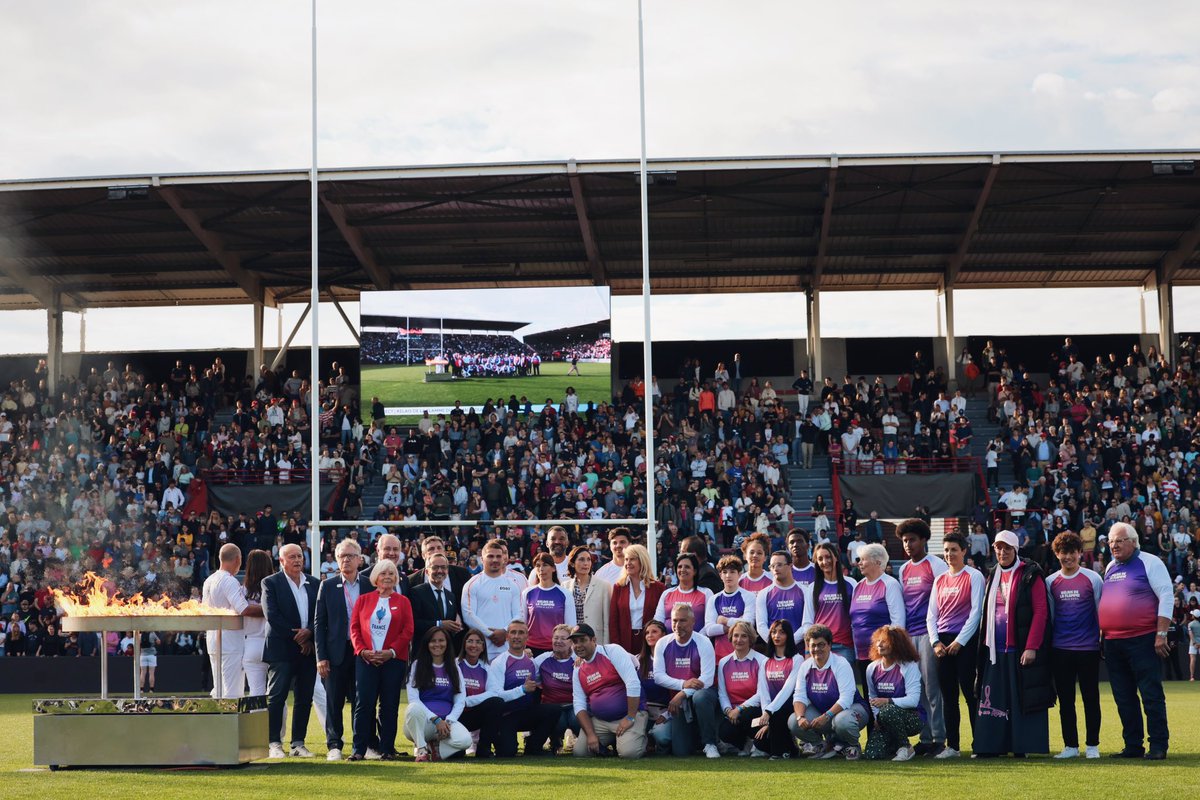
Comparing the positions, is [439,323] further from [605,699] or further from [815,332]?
A: [605,699]

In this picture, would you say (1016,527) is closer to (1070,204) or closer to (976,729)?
(1070,204)

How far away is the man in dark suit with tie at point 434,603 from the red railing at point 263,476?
16.7 metres

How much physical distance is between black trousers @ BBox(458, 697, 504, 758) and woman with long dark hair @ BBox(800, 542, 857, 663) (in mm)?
2247

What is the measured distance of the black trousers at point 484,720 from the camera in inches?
404

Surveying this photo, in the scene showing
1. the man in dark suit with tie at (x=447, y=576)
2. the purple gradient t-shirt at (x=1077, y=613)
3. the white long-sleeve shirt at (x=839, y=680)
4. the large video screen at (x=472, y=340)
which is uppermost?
the large video screen at (x=472, y=340)

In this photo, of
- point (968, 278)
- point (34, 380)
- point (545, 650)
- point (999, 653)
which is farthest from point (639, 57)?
point (34, 380)

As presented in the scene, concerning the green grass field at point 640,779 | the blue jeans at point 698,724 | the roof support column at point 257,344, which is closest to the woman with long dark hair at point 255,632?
the green grass field at point 640,779

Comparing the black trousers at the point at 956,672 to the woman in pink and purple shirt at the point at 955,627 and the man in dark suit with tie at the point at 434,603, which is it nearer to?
the woman in pink and purple shirt at the point at 955,627

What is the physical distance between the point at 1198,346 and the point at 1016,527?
8925 mm

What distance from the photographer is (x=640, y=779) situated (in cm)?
865

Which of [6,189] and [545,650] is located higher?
[6,189]

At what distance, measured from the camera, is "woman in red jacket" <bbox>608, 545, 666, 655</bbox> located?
11.0 metres

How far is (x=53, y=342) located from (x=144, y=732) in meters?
24.5

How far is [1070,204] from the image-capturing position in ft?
91.0
